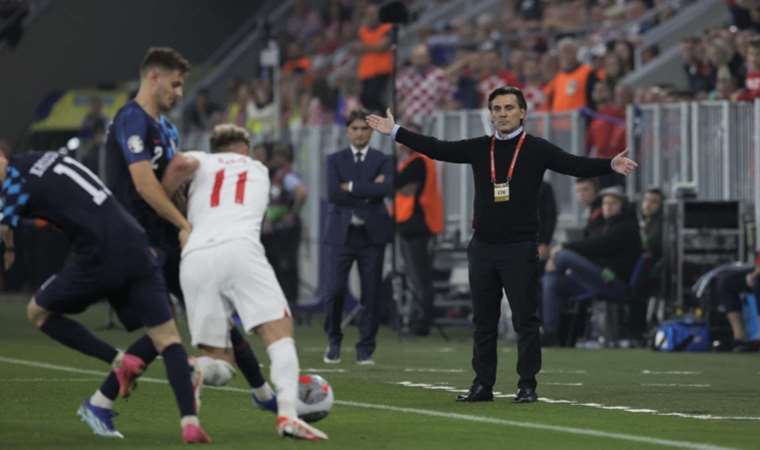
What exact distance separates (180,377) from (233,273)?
2.24 feet

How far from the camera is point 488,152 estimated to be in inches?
524

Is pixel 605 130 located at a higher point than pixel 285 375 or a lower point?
higher

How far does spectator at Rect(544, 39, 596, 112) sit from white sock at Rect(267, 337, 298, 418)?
1304cm

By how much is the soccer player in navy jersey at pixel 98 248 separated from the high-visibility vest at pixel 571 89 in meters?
13.2

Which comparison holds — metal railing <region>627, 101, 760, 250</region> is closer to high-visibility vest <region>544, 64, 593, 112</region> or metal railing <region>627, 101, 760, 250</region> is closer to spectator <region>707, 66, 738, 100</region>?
spectator <region>707, 66, 738, 100</region>

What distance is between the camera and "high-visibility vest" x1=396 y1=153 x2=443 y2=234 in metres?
22.1

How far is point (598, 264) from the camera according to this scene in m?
20.6

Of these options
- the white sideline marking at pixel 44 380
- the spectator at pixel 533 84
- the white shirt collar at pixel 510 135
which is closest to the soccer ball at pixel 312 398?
the white shirt collar at pixel 510 135

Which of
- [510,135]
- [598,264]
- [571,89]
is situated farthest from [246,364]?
[571,89]

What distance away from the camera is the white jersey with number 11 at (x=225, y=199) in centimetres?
1055

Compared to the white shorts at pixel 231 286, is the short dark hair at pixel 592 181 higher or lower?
higher

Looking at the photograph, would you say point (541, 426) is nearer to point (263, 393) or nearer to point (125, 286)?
point (263, 393)

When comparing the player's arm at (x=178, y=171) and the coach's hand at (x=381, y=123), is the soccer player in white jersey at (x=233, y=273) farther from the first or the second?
the coach's hand at (x=381, y=123)

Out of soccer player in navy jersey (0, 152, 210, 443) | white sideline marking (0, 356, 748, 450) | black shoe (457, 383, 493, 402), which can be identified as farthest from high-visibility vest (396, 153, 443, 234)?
soccer player in navy jersey (0, 152, 210, 443)
